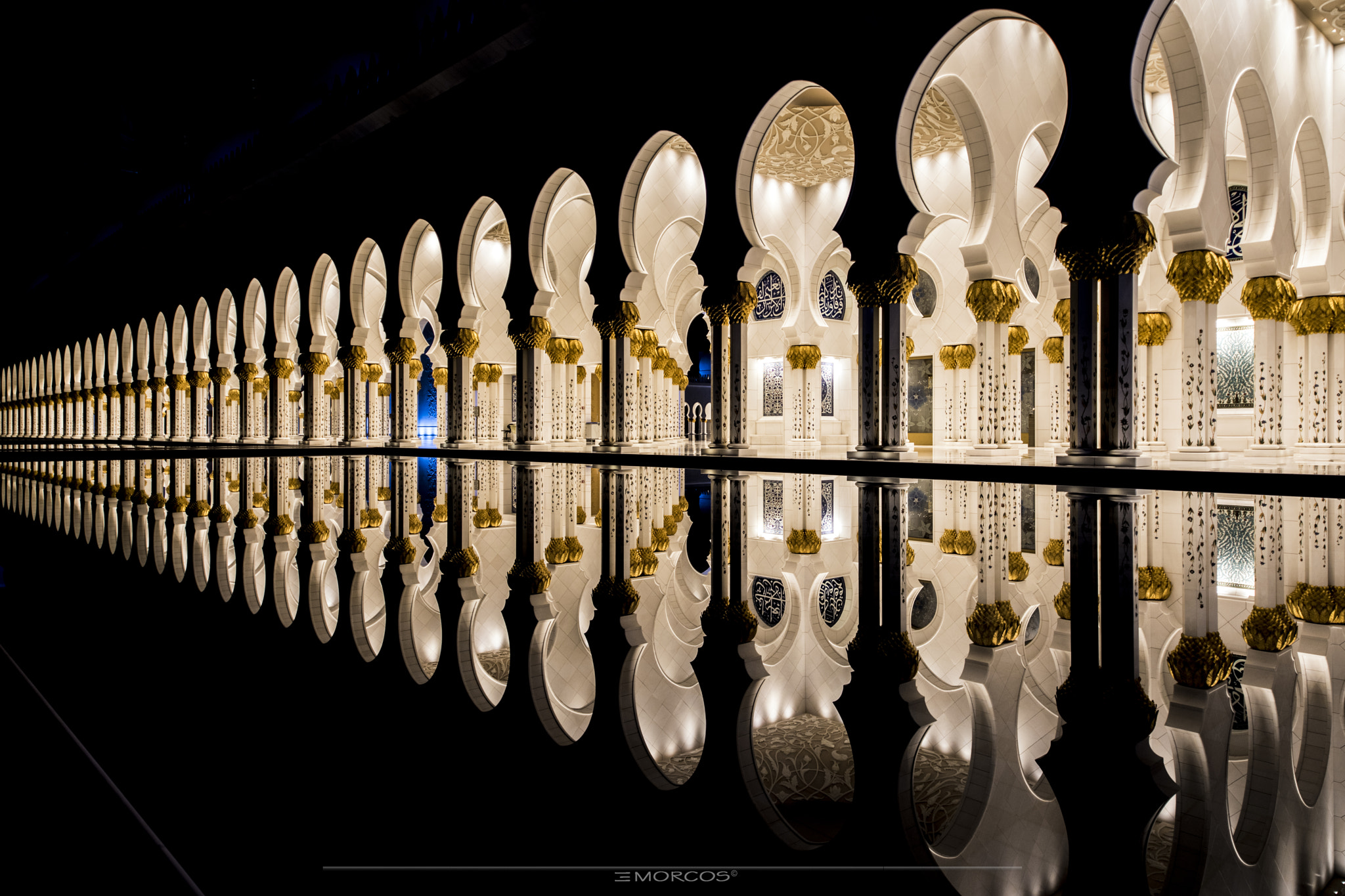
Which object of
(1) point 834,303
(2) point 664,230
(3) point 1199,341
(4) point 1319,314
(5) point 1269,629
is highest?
(2) point 664,230

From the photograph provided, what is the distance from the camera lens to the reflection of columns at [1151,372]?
9.10m

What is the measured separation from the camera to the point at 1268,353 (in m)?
6.96

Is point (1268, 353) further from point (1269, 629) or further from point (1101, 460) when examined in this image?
point (1269, 629)

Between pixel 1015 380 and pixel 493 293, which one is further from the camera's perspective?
pixel 493 293

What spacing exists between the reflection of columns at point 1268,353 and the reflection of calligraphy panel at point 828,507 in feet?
13.8

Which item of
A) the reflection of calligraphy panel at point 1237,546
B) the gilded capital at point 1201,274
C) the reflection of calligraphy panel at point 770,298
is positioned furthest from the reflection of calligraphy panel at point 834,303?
the reflection of calligraphy panel at point 1237,546

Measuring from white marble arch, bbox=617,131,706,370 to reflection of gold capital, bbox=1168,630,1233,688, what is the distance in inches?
310

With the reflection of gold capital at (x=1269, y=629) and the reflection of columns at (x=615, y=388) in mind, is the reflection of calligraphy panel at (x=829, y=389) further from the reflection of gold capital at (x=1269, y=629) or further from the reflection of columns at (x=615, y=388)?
the reflection of gold capital at (x=1269, y=629)

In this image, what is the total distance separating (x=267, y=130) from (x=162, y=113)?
2087mm

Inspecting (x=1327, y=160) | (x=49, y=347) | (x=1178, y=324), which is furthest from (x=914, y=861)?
(x=49, y=347)

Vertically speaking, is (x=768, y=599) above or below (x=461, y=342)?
below

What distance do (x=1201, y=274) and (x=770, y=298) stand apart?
799 cm

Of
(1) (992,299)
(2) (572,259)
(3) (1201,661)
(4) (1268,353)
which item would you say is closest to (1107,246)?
(1) (992,299)

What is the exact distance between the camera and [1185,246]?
623cm
